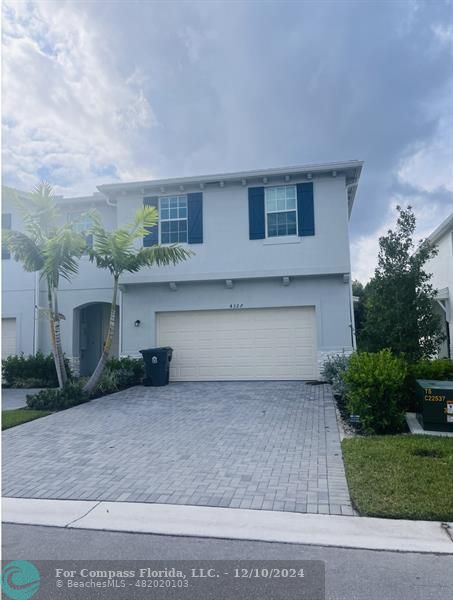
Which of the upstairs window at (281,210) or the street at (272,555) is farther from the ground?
the upstairs window at (281,210)

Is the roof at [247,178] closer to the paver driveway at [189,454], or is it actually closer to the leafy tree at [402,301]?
the leafy tree at [402,301]

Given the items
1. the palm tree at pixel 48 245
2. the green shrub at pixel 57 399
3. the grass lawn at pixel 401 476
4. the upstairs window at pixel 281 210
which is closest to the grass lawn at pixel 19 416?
the green shrub at pixel 57 399

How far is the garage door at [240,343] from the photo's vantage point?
1221 centimetres

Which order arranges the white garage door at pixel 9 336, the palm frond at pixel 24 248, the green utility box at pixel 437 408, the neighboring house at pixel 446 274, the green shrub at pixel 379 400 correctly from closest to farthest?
the green utility box at pixel 437 408 < the green shrub at pixel 379 400 < the palm frond at pixel 24 248 < the neighboring house at pixel 446 274 < the white garage door at pixel 9 336

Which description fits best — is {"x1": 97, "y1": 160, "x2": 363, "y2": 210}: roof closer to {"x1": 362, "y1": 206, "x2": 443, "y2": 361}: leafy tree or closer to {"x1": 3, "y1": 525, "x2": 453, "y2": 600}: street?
{"x1": 362, "y1": 206, "x2": 443, "y2": 361}: leafy tree

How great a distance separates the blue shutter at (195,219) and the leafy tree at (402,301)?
5939 mm

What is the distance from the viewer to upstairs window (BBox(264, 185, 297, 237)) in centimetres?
1224

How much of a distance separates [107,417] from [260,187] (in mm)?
8175

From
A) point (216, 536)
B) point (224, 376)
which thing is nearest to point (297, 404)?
point (224, 376)

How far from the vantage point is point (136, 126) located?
1268 cm

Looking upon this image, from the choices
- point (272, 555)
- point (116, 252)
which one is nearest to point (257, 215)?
point (116, 252)

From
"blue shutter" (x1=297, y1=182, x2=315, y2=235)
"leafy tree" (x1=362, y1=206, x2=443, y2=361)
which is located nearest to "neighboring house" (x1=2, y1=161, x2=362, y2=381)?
"blue shutter" (x1=297, y1=182, x2=315, y2=235)

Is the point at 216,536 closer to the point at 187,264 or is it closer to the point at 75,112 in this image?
the point at 187,264

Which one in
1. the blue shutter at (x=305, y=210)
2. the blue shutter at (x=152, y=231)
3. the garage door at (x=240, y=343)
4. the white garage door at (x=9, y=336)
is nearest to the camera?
the blue shutter at (x=305, y=210)
